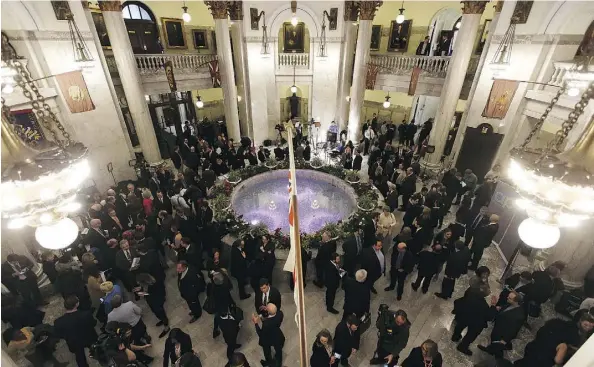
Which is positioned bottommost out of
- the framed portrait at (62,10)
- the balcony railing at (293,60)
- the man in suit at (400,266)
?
the man in suit at (400,266)

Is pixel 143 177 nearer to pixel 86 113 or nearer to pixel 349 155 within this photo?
pixel 86 113

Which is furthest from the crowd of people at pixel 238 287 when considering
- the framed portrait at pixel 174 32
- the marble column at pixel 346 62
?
the framed portrait at pixel 174 32

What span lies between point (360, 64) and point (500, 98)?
5.95 m

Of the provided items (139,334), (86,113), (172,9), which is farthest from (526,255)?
(172,9)

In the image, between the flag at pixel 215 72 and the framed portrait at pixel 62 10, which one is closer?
the framed portrait at pixel 62 10

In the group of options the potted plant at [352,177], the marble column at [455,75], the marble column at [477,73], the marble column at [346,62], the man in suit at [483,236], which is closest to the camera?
the man in suit at [483,236]

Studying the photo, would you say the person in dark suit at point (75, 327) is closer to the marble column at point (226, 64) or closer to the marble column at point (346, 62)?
the marble column at point (226, 64)

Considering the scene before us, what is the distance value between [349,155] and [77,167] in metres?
9.47

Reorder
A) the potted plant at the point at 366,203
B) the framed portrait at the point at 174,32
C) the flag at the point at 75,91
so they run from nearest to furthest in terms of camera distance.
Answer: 1. the potted plant at the point at 366,203
2. the flag at the point at 75,91
3. the framed portrait at the point at 174,32

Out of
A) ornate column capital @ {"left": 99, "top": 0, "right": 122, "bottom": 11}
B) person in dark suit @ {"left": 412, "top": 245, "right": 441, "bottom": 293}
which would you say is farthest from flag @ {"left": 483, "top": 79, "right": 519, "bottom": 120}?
ornate column capital @ {"left": 99, "top": 0, "right": 122, "bottom": 11}

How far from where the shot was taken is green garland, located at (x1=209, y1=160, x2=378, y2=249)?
7328 millimetres

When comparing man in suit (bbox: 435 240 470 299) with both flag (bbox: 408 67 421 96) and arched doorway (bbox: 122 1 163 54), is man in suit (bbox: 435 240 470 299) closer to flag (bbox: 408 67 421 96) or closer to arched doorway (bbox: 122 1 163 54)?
flag (bbox: 408 67 421 96)

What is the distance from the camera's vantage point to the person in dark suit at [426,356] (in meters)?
4.16

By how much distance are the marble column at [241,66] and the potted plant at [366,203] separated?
8.24 meters
